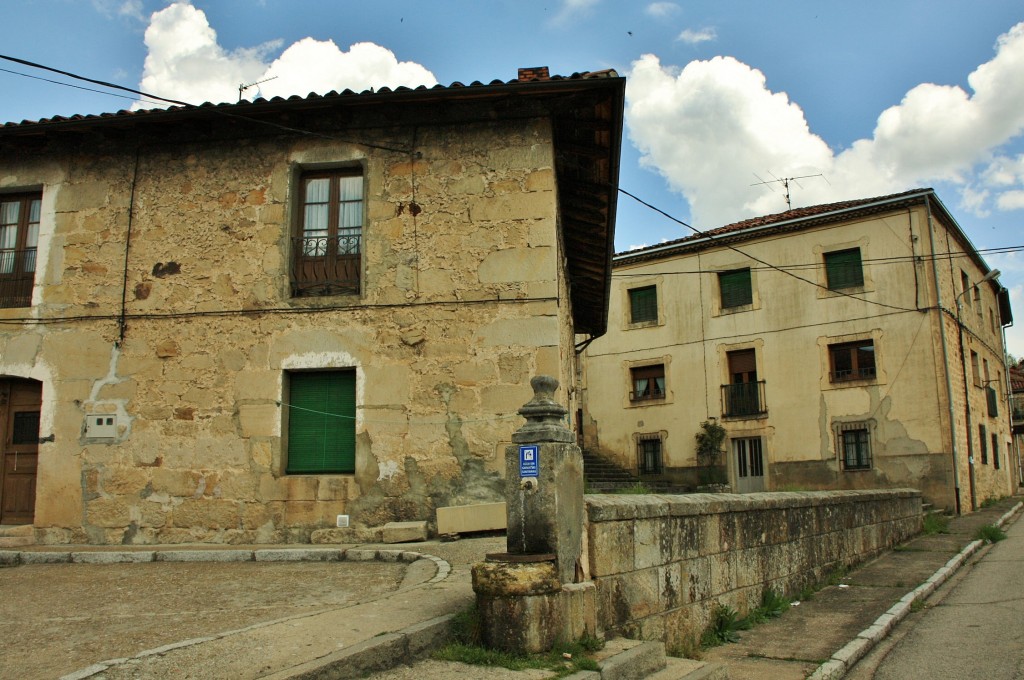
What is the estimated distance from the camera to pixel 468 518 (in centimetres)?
784

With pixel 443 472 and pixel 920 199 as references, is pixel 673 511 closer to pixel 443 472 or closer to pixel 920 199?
pixel 443 472

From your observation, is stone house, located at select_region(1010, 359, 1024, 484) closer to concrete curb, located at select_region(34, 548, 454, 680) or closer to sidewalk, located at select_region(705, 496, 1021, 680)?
sidewalk, located at select_region(705, 496, 1021, 680)

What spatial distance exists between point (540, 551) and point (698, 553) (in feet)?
7.27

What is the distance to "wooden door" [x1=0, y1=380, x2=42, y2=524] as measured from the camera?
9.05 m

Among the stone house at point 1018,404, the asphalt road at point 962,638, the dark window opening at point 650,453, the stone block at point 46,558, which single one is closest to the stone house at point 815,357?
the dark window opening at point 650,453

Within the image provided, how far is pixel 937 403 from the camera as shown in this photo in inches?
726

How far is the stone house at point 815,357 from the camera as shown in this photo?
1895 cm

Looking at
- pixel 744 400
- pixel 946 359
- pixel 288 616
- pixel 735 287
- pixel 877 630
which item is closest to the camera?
pixel 288 616

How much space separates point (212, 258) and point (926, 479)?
16624 mm

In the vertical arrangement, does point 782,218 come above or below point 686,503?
above

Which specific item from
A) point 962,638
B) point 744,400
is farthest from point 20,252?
point 744,400

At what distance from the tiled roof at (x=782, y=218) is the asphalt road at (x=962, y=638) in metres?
11.6

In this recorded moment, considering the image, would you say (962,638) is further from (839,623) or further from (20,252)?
(20,252)

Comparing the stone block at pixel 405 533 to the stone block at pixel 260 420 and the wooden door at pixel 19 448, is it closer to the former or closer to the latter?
the stone block at pixel 260 420
